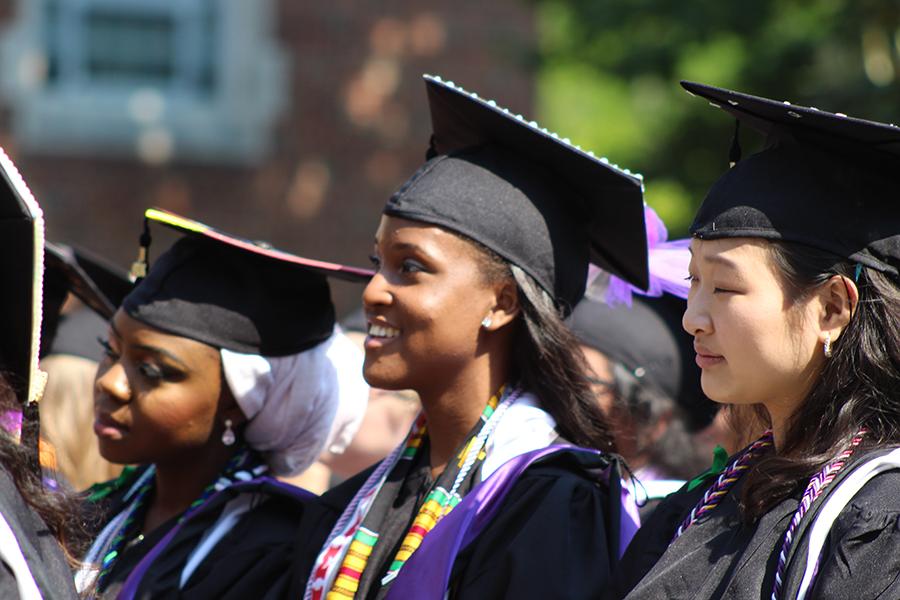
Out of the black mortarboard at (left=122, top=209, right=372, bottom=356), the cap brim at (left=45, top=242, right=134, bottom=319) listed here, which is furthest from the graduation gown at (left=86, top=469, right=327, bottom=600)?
the cap brim at (left=45, top=242, right=134, bottom=319)

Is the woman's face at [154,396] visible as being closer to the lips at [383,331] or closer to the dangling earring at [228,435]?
the dangling earring at [228,435]

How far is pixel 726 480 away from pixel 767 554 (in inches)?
11.5

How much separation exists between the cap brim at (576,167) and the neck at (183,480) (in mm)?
1105

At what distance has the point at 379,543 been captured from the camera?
319 cm

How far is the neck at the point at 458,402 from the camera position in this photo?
331 centimetres

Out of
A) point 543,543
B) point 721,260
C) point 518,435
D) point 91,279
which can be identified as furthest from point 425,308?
point 91,279

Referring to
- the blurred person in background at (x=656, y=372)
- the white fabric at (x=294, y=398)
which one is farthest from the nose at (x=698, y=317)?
the blurred person in background at (x=656, y=372)

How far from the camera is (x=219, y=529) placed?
3631mm

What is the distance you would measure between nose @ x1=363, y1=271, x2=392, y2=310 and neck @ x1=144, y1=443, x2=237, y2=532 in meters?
0.83

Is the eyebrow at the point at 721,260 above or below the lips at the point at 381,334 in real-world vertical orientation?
above

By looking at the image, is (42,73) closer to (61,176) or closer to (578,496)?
(61,176)

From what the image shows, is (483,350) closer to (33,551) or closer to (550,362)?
(550,362)

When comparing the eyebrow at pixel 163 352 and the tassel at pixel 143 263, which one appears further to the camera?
the tassel at pixel 143 263

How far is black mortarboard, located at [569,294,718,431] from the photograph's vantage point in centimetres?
478
